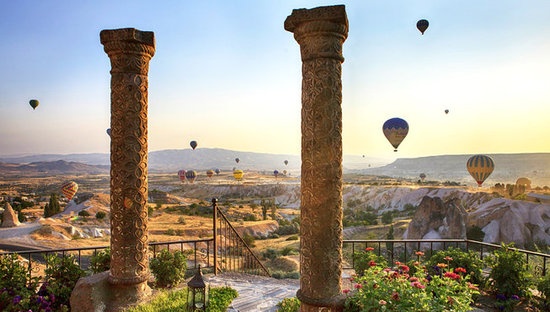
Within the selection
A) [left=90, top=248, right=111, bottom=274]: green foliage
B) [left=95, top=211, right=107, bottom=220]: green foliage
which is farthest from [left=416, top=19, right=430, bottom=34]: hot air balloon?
[left=95, top=211, right=107, bottom=220]: green foliage

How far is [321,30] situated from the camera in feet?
15.7

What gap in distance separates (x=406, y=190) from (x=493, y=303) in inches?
2062

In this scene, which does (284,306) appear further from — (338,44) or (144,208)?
(338,44)

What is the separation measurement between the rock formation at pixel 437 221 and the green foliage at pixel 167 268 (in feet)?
73.8

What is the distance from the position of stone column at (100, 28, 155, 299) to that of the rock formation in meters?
24.1

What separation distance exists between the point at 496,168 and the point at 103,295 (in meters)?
135

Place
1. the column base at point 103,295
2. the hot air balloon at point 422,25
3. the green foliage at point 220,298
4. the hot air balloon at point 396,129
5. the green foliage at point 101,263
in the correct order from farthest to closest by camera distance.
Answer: the hot air balloon at point 396,129 < the hot air balloon at point 422,25 < the green foliage at point 101,263 < the green foliage at point 220,298 < the column base at point 103,295

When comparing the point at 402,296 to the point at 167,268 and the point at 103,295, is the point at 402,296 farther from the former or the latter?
the point at 167,268

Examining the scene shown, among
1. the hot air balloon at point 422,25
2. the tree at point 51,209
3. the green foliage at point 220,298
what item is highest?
the hot air balloon at point 422,25

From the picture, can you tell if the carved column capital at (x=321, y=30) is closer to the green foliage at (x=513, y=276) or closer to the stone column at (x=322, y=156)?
the stone column at (x=322, y=156)

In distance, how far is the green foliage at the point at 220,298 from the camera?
642cm

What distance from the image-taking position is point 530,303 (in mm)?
6902

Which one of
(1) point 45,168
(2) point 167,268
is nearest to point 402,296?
(2) point 167,268

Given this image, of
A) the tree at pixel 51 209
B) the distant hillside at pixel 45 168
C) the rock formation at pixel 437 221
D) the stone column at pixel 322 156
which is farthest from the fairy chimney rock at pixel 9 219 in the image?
the distant hillside at pixel 45 168
